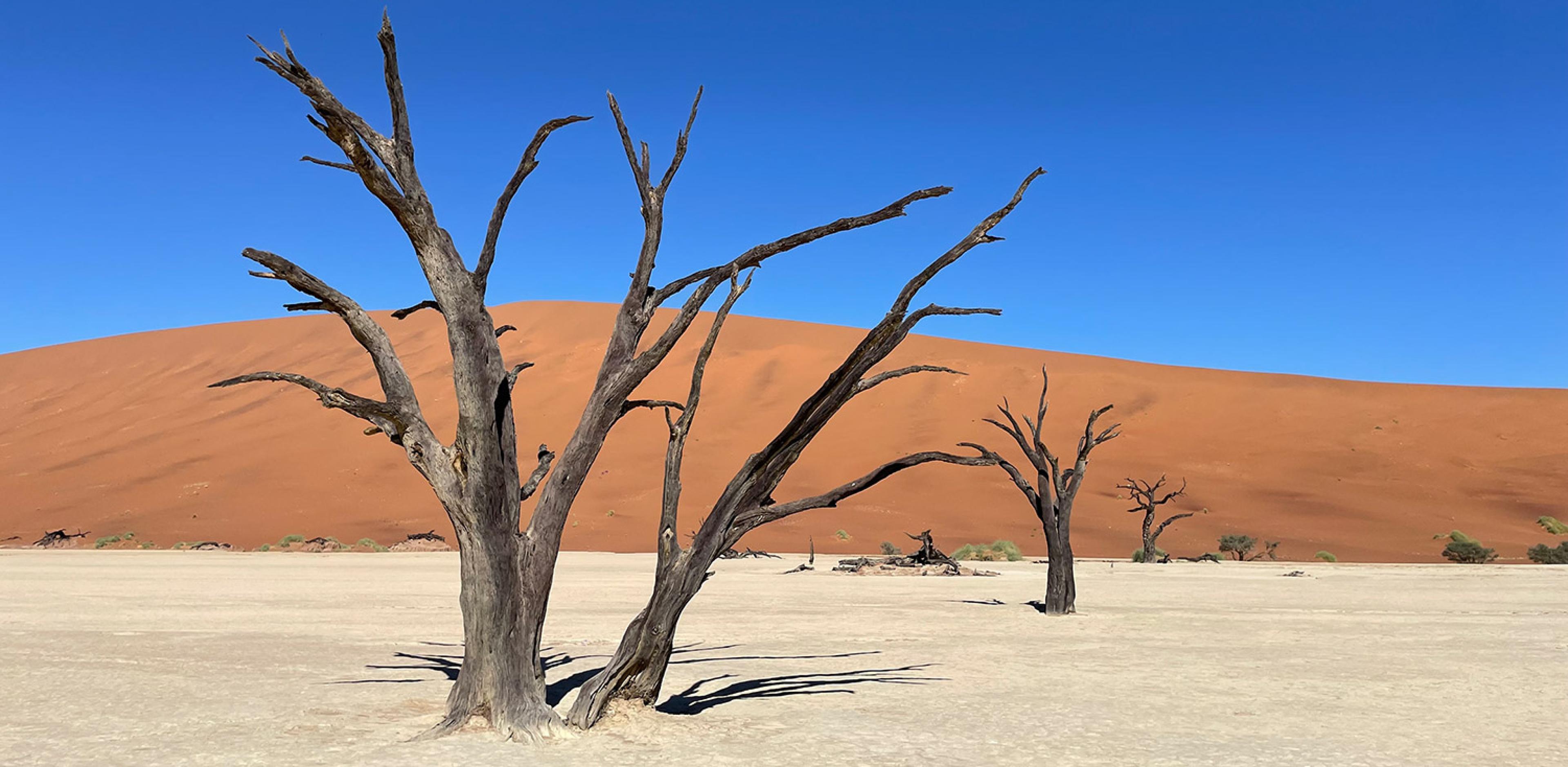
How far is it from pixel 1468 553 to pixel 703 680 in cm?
3302

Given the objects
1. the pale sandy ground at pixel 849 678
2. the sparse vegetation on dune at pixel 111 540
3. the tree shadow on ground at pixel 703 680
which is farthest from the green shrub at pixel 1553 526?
the sparse vegetation on dune at pixel 111 540

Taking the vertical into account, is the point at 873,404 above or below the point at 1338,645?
above

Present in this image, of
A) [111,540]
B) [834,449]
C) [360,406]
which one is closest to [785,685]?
[360,406]

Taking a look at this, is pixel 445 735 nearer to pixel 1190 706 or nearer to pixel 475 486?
pixel 475 486

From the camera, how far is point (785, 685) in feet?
33.3

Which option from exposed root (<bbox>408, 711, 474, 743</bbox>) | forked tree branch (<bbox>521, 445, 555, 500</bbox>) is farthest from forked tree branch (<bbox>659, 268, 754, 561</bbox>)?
exposed root (<bbox>408, 711, 474, 743</bbox>)

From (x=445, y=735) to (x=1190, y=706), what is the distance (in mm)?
5713

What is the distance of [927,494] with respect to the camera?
49969 mm

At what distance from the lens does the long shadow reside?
9.05 m

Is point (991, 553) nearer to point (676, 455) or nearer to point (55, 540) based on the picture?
point (676, 455)

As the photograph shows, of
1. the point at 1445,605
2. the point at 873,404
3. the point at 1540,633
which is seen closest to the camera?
the point at 1540,633

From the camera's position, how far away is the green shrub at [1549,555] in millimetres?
35656

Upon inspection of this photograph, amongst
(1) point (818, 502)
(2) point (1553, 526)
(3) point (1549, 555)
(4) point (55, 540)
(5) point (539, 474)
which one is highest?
(2) point (1553, 526)

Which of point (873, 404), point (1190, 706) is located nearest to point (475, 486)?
point (1190, 706)
